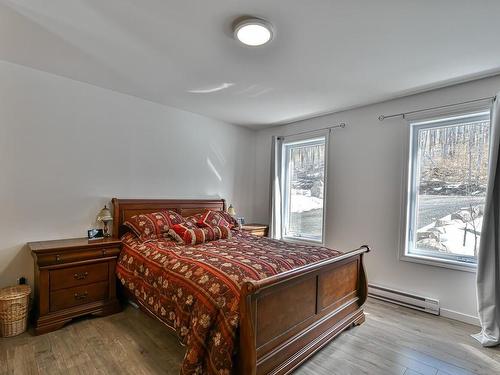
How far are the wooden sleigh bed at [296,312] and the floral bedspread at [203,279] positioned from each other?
11cm

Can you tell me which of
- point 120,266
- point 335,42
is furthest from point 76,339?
point 335,42

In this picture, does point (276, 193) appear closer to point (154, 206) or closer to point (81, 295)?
point (154, 206)

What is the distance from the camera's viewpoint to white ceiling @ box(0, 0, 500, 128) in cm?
175

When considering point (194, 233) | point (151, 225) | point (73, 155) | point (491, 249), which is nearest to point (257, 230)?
point (194, 233)

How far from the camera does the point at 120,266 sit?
2771 millimetres

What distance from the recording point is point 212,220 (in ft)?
11.7

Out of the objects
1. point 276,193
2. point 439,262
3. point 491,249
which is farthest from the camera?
point 276,193

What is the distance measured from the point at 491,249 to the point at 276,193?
2748 millimetres

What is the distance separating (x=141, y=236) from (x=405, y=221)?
10.2ft

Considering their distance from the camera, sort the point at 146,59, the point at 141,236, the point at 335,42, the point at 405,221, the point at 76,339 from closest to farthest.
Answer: the point at 335,42 → the point at 76,339 → the point at 146,59 → the point at 141,236 → the point at 405,221

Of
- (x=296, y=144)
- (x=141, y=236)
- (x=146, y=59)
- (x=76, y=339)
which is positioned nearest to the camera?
(x=76, y=339)

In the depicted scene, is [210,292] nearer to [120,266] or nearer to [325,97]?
[120,266]

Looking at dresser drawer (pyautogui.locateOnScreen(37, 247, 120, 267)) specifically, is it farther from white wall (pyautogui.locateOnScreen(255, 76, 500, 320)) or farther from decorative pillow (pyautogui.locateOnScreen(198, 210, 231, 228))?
white wall (pyautogui.locateOnScreen(255, 76, 500, 320))

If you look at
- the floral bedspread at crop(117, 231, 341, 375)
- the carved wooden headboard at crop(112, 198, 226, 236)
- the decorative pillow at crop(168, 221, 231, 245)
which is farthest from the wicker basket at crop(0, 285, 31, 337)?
the decorative pillow at crop(168, 221, 231, 245)
